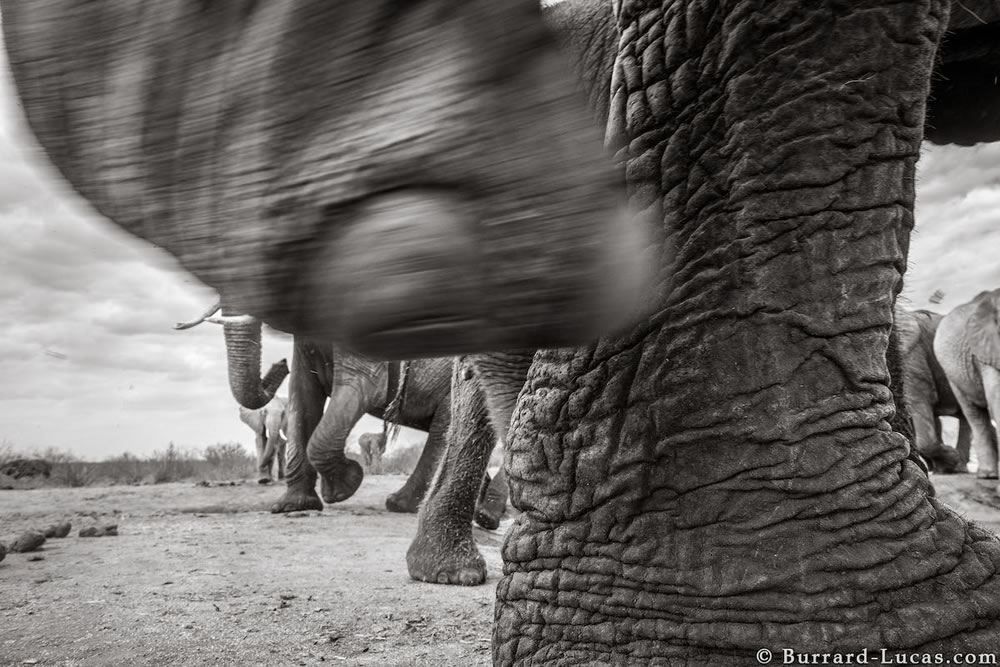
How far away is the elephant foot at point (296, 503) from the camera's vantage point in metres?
7.04

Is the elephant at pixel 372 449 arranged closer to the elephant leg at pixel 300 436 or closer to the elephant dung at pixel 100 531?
the elephant leg at pixel 300 436

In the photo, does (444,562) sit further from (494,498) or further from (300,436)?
(300,436)

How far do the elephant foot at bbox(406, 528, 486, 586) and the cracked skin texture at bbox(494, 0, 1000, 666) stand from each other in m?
1.93

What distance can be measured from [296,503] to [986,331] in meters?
7.22

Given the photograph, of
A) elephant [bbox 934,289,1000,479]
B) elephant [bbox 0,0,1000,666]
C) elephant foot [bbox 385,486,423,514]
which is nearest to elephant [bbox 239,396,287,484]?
elephant foot [bbox 385,486,423,514]

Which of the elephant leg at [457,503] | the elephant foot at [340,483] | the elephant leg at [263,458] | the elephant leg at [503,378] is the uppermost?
the elephant leg at [503,378]

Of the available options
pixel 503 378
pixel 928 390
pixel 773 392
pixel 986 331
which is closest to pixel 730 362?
pixel 773 392

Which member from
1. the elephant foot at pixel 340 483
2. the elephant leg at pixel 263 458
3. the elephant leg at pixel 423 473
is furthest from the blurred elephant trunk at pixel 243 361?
the elephant leg at pixel 263 458

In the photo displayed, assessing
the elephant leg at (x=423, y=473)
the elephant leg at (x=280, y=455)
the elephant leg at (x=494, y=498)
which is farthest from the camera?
the elephant leg at (x=280, y=455)

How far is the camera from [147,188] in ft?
1.96

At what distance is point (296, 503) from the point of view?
7164 mm

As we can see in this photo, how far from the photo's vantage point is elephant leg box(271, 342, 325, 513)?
7.21 m

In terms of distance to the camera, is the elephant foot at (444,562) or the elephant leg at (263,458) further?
the elephant leg at (263,458)

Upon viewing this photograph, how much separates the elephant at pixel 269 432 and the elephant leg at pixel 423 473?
7257 mm
